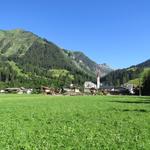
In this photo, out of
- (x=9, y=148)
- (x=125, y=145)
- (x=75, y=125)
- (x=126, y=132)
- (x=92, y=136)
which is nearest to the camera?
(x=9, y=148)

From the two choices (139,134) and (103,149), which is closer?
(103,149)

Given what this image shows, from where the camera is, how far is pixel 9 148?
56.6ft

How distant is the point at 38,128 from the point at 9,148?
23.7ft

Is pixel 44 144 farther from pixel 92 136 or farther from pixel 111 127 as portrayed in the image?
pixel 111 127

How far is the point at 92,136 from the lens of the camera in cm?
2098

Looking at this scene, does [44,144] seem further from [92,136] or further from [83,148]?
[92,136]

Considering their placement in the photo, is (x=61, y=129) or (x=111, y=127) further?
(x=111, y=127)

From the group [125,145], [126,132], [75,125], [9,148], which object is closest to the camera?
[9,148]

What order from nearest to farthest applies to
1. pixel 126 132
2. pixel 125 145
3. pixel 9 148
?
pixel 9 148 < pixel 125 145 < pixel 126 132

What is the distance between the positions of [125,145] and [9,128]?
8.28 meters

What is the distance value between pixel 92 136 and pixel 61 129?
10.8 feet

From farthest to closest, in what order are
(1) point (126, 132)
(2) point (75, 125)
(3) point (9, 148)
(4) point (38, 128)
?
(2) point (75, 125) → (4) point (38, 128) → (1) point (126, 132) → (3) point (9, 148)

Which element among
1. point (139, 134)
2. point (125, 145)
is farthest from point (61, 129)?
point (125, 145)

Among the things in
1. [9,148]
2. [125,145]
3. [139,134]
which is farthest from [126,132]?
[9,148]
